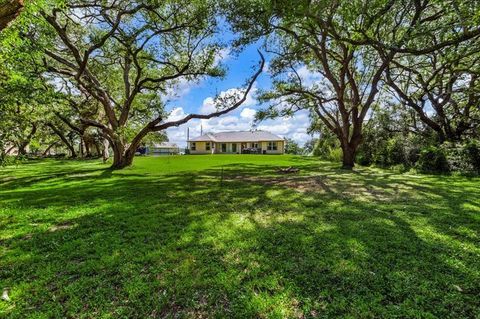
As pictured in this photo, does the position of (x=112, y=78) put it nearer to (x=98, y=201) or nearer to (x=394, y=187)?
(x=98, y=201)

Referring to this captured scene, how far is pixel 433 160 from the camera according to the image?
1271 centimetres

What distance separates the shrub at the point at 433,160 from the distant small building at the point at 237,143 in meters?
30.0

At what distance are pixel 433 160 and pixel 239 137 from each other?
3459 centimetres

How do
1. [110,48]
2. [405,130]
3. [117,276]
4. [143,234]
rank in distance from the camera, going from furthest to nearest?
1. [405,130]
2. [110,48]
3. [143,234]
4. [117,276]

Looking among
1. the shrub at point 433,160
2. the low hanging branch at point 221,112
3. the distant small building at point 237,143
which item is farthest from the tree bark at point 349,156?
the distant small building at point 237,143

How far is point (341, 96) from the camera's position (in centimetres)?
1457

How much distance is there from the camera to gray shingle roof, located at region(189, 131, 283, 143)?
43.8 meters

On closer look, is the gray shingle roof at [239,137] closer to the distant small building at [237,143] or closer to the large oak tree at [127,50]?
the distant small building at [237,143]

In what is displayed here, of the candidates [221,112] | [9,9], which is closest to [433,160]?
[221,112]

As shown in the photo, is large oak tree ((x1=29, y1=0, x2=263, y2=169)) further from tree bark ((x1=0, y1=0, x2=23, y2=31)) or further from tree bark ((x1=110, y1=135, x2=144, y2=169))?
tree bark ((x1=0, y1=0, x2=23, y2=31))

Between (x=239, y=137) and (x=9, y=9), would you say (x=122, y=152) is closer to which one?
(x=9, y=9)

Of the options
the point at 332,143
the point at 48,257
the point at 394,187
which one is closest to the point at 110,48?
the point at 48,257

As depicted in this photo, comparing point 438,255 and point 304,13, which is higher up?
point 304,13

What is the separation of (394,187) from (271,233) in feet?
18.9
